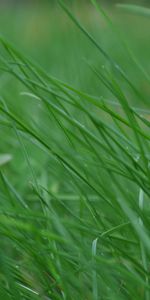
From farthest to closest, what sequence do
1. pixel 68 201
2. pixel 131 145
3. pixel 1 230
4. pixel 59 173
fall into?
pixel 68 201 < pixel 59 173 < pixel 131 145 < pixel 1 230

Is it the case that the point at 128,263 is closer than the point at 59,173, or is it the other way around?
the point at 128,263

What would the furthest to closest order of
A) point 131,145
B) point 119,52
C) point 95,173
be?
point 119,52
point 95,173
point 131,145

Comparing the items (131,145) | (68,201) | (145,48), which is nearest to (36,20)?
(145,48)

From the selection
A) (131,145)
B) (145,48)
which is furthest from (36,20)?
(131,145)

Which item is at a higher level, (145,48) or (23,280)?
(23,280)

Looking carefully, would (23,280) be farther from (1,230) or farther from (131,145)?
(131,145)

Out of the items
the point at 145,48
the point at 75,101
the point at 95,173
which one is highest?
the point at 75,101

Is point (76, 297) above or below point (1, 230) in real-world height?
below

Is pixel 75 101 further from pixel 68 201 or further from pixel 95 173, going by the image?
pixel 68 201

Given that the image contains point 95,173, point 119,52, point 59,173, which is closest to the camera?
point 95,173
